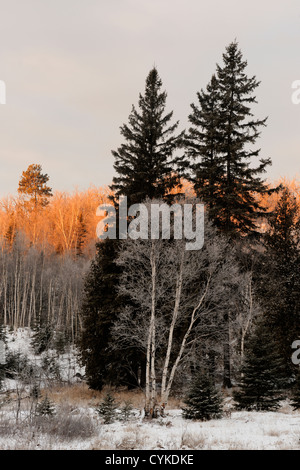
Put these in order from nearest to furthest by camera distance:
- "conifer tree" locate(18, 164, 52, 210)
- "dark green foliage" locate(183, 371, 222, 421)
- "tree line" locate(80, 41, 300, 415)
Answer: "dark green foliage" locate(183, 371, 222, 421), "tree line" locate(80, 41, 300, 415), "conifer tree" locate(18, 164, 52, 210)

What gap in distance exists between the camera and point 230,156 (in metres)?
18.1

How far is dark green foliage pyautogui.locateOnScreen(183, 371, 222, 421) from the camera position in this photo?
10.6m

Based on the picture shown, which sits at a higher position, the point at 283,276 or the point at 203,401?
the point at 283,276

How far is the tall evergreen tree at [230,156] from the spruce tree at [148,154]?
1426mm

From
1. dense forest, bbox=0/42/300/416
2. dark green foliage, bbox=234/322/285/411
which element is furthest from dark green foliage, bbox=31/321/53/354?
dark green foliage, bbox=234/322/285/411

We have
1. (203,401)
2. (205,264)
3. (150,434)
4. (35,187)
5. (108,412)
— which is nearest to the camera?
(150,434)

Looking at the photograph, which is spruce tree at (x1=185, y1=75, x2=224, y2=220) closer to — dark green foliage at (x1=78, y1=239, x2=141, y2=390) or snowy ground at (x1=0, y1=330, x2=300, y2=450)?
dark green foliage at (x1=78, y1=239, x2=141, y2=390)

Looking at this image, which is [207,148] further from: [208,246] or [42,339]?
[42,339]

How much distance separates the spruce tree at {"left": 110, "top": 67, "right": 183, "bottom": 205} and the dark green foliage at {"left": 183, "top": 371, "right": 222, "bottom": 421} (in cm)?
1013

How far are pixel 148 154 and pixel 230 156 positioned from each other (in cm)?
457

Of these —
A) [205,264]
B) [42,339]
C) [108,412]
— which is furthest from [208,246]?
[42,339]

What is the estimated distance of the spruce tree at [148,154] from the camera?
60.7ft

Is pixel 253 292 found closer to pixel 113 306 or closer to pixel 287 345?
pixel 287 345

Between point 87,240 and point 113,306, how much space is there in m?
34.3
